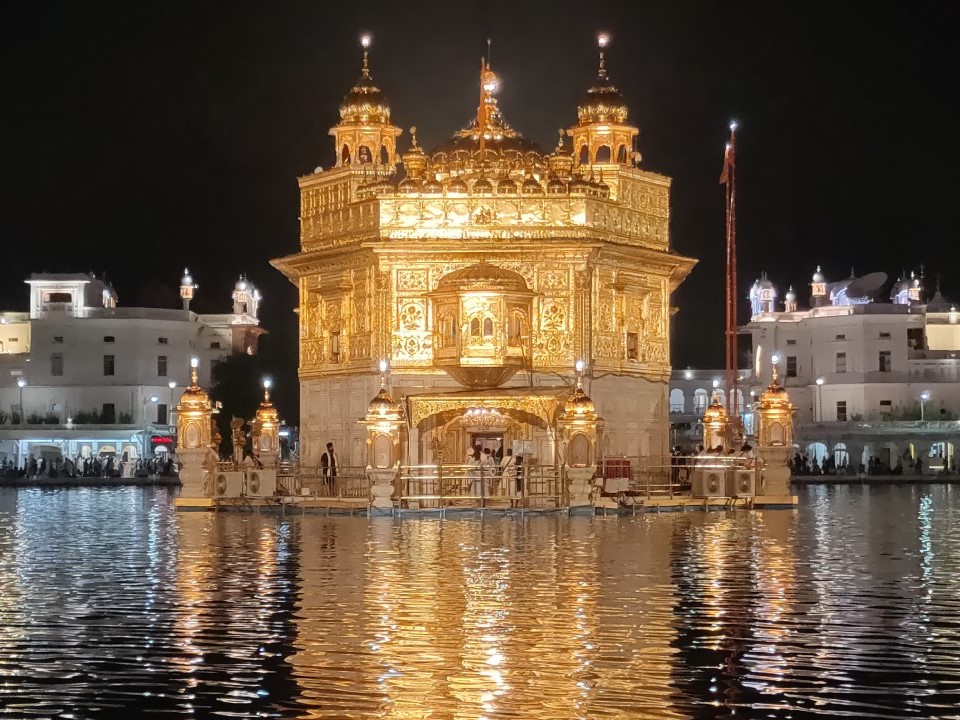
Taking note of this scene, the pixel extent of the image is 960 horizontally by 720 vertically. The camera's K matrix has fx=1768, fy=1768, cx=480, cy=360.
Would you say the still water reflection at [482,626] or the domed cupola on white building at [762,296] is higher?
the domed cupola on white building at [762,296]

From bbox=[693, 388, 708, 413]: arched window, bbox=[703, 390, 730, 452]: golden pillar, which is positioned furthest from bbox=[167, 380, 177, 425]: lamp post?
bbox=[703, 390, 730, 452]: golden pillar

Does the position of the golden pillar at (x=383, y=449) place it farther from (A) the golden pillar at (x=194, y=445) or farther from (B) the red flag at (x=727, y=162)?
(B) the red flag at (x=727, y=162)

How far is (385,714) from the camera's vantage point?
10.9m

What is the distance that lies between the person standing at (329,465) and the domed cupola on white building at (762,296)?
57.6m

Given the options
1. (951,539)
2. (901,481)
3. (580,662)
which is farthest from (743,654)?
(901,481)

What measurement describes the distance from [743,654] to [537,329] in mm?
25559

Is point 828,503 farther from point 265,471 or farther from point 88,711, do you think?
point 88,711

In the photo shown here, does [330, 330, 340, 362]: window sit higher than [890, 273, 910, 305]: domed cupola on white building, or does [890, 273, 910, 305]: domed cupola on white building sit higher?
[890, 273, 910, 305]: domed cupola on white building

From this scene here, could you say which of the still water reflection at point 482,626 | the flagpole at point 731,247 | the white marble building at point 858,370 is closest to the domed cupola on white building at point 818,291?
the white marble building at point 858,370

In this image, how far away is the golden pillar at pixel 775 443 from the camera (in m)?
37.3

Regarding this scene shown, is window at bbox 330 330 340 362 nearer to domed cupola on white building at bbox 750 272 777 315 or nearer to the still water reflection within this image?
the still water reflection

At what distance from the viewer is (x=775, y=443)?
3750 centimetres

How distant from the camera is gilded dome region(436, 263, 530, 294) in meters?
37.2

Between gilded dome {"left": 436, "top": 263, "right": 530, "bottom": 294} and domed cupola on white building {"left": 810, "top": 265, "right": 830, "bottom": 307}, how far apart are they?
189ft
